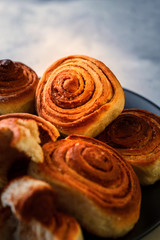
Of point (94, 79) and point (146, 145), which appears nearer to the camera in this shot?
point (146, 145)

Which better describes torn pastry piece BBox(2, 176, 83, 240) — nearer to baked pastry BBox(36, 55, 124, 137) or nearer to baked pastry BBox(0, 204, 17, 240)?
baked pastry BBox(0, 204, 17, 240)

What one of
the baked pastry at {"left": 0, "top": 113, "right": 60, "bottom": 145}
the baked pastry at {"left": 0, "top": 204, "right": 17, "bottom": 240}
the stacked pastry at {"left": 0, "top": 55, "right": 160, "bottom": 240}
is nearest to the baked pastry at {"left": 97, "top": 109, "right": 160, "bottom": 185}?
the stacked pastry at {"left": 0, "top": 55, "right": 160, "bottom": 240}

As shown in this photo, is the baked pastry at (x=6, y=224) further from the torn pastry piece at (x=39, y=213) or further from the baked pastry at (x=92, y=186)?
the baked pastry at (x=92, y=186)

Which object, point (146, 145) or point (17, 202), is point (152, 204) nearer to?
point (146, 145)

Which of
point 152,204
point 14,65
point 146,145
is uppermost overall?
point 14,65

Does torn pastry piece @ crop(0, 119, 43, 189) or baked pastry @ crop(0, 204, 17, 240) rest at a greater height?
torn pastry piece @ crop(0, 119, 43, 189)

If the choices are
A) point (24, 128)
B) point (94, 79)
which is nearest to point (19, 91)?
point (94, 79)

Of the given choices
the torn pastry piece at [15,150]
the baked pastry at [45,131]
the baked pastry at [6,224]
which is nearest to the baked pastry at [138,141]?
the baked pastry at [45,131]
